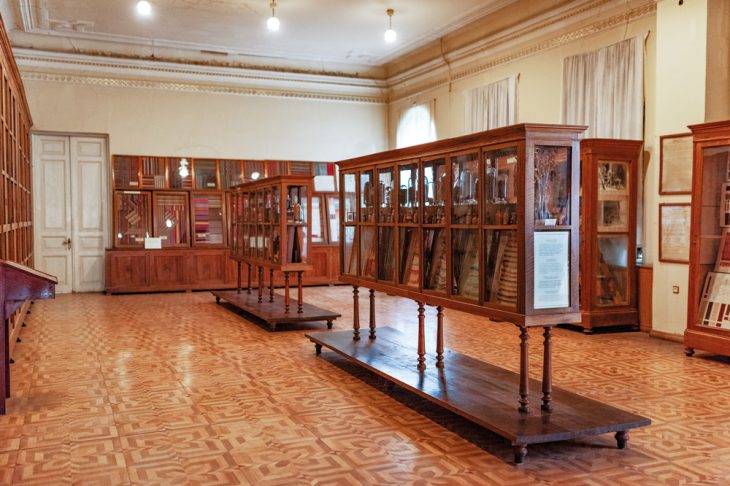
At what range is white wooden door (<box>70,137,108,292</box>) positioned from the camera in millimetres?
13250

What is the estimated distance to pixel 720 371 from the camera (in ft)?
20.8

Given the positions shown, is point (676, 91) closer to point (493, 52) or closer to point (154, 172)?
point (493, 52)

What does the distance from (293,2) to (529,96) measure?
4.09 meters

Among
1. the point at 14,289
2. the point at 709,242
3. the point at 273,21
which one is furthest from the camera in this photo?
the point at 273,21

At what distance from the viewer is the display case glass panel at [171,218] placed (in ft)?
44.2

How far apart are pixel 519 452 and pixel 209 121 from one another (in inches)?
457

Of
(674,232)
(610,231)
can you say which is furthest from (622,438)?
(610,231)

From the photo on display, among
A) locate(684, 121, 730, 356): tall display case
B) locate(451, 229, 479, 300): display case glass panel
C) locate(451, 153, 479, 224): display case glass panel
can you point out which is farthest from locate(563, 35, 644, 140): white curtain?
locate(451, 229, 479, 300): display case glass panel

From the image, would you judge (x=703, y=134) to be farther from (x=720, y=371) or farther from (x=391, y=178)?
(x=391, y=178)

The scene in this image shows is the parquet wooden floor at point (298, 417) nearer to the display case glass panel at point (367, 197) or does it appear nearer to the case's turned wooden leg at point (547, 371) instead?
the case's turned wooden leg at point (547, 371)

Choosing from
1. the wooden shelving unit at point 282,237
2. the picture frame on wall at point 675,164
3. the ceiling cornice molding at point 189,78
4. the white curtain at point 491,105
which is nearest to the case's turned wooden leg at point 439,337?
the wooden shelving unit at point 282,237

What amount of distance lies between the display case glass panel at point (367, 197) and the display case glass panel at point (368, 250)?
105 millimetres

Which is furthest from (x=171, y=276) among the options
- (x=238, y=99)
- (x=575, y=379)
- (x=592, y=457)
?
(x=592, y=457)

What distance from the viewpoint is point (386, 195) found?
20.0 ft
